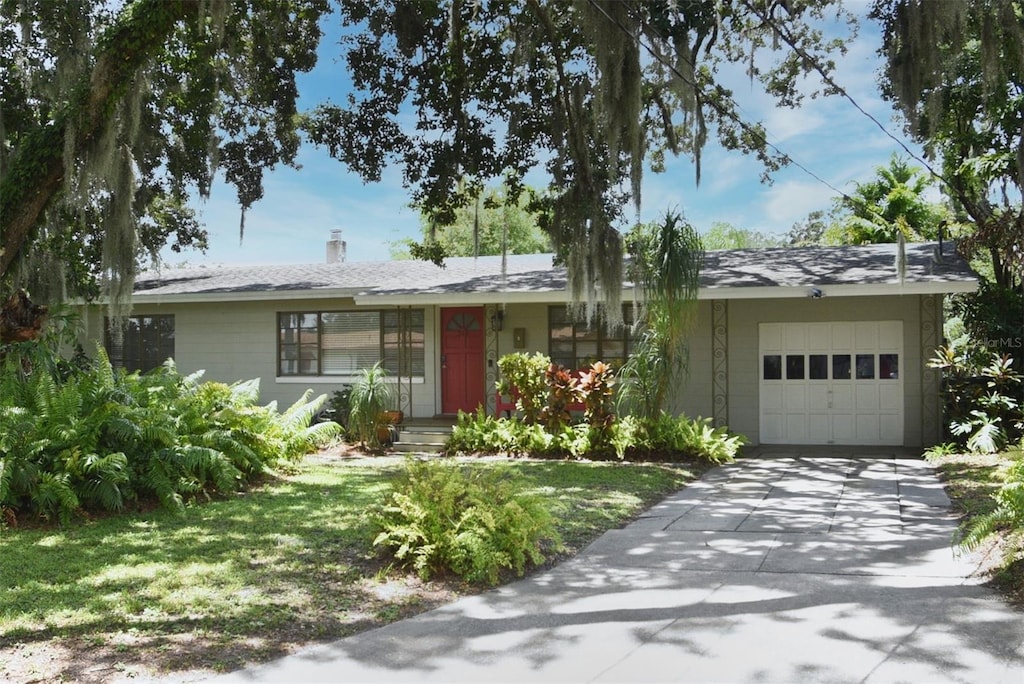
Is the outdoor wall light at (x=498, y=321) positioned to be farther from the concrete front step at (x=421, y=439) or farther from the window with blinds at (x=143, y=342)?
the window with blinds at (x=143, y=342)

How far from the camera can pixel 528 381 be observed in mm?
12281

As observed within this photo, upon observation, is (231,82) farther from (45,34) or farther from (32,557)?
(32,557)

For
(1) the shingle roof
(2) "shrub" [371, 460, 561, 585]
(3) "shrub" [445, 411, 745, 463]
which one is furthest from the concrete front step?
(2) "shrub" [371, 460, 561, 585]

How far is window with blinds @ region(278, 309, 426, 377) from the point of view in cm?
1519

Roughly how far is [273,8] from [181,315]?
23.7ft

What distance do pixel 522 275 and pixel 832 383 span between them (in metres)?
5.28

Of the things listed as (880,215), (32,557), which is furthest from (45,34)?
(880,215)

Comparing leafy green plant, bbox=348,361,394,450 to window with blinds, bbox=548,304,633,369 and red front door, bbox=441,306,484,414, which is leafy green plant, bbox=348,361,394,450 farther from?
window with blinds, bbox=548,304,633,369

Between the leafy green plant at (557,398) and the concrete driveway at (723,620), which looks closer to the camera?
the concrete driveway at (723,620)

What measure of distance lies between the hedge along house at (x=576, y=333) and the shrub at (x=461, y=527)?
22.6ft

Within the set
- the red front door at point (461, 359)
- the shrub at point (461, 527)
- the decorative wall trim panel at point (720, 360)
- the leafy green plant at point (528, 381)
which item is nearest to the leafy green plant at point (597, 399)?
the leafy green plant at point (528, 381)

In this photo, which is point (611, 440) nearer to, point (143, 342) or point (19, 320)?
point (19, 320)

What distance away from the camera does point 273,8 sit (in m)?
11.1

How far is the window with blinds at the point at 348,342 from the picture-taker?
Result: 1519cm
